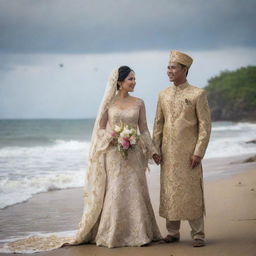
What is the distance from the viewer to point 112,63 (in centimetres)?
4222

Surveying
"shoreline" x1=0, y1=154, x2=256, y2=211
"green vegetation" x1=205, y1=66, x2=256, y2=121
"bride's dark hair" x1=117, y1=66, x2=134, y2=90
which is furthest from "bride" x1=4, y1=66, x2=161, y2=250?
"green vegetation" x1=205, y1=66, x2=256, y2=121

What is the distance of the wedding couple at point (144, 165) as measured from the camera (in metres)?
5.42

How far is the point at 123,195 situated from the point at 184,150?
0.70 m

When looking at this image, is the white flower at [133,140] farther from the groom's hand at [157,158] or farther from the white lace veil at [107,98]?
the white lace veil at [107,98]

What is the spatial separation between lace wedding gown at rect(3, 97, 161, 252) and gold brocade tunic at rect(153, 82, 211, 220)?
22cm

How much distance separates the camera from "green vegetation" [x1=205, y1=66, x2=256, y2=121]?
5050 cm

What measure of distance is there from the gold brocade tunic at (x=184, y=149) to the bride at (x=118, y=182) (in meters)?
0.22

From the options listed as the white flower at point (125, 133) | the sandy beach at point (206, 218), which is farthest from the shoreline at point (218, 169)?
the white flower at point (125, 133)

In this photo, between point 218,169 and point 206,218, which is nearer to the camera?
point 206,218

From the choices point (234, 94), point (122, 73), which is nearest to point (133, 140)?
point (122, 73)

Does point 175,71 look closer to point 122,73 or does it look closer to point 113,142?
point 122,73

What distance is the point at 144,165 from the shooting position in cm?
568

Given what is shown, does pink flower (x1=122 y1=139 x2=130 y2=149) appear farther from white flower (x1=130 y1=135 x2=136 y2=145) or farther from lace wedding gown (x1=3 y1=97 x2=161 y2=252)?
lace wedding gown (x1=3 y1=97 x2=161 y2=252)

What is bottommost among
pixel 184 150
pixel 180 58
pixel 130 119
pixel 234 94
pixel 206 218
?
pixel 206 218
